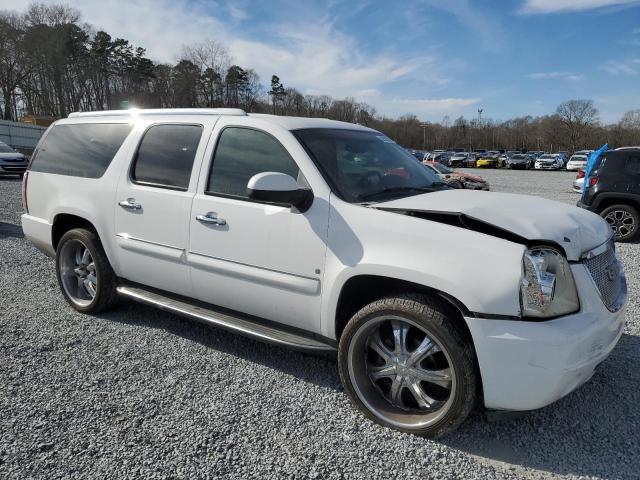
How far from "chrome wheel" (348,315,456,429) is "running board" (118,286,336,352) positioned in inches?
10.0

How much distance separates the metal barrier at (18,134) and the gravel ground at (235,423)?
126 feet

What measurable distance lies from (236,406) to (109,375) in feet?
3.42

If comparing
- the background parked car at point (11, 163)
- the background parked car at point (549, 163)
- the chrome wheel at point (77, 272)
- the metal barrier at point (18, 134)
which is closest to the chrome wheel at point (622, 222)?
the chrome wheel at point (77, 272)

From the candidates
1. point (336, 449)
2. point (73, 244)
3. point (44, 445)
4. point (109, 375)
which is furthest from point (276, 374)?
point (73, 244)

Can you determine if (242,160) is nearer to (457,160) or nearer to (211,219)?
(211,219)

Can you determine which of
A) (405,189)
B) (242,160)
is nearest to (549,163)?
(405,189)

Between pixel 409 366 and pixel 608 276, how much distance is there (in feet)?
4.17

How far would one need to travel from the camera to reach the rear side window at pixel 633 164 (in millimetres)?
8453

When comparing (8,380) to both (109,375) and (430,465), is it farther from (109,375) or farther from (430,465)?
(430,465)

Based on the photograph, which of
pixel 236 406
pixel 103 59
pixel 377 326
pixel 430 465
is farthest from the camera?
pixel 103 59

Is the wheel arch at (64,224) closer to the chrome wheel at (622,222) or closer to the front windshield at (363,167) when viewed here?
the front windshield at (363,167)

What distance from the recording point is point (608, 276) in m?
2.69

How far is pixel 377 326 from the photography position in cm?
271

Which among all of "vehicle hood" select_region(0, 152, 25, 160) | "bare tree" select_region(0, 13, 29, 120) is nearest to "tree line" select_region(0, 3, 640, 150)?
"bare tree" select_region(0, 13, 29, 120)
